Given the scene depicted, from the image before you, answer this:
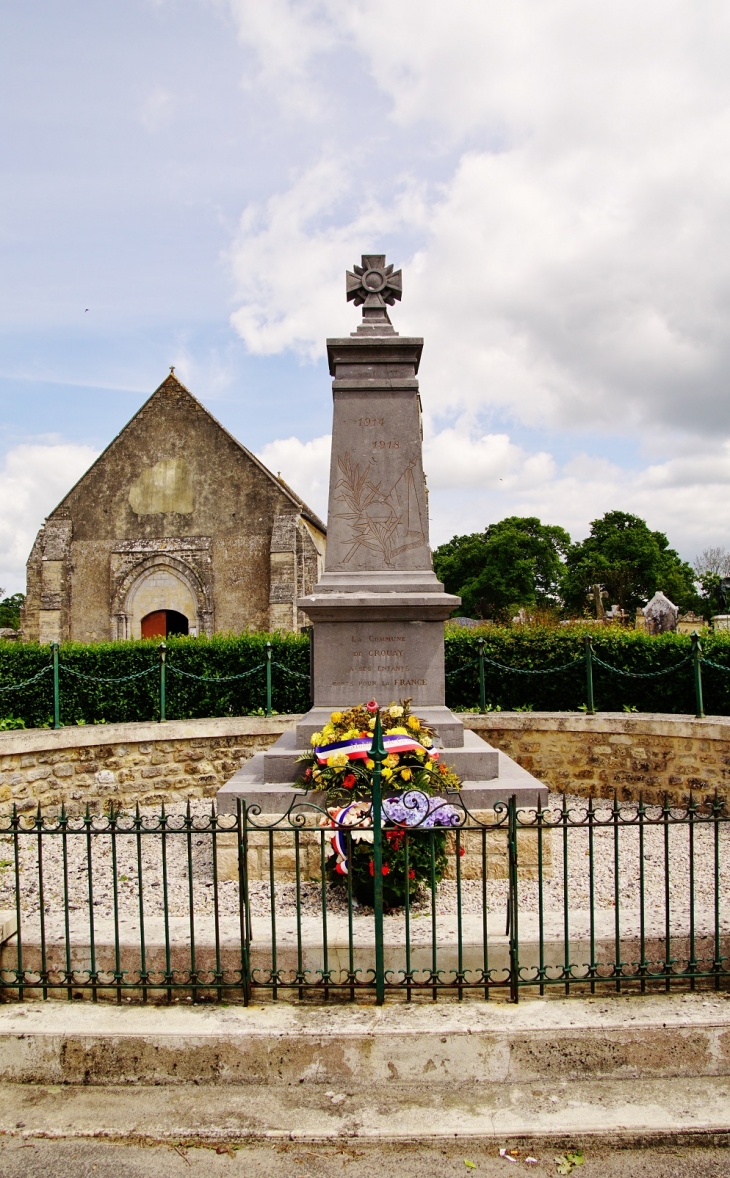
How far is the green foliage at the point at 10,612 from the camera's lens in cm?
4774

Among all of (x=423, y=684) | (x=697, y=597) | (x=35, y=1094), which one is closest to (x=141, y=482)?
(x=423, y=684)

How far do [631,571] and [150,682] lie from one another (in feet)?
136

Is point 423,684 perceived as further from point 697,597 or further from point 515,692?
point 697,597

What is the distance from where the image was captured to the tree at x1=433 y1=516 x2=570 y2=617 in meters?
50.1

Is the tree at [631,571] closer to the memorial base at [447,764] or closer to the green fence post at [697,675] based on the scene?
the green fence post at [697,675]

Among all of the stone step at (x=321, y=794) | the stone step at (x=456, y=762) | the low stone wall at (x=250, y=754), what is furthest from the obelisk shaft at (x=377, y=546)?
the low stone wall at (x=250, y=754)

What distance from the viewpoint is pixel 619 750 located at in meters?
8.67

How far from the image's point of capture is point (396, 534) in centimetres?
710

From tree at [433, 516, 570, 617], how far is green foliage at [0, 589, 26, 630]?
27.2 m

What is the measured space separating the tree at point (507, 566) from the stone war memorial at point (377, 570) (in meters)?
42.0

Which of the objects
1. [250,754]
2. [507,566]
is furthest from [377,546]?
[507,566]

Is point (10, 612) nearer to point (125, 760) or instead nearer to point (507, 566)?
point (507, 566)

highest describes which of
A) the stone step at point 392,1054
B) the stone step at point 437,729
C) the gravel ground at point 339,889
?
the stone step at point 437,729

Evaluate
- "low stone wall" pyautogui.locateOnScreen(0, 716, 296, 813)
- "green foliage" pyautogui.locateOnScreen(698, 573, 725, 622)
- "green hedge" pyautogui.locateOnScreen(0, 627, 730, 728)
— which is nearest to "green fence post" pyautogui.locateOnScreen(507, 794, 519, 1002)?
"low stone wall" pyautogui.locateOnScreen(0, 716, 296, 813)
